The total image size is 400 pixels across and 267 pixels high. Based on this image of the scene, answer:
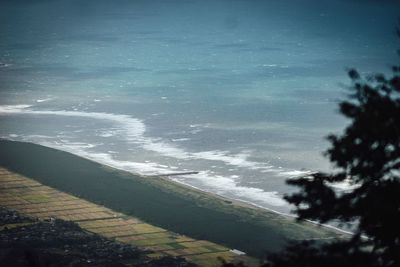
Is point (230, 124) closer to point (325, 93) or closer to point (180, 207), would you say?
point (325, 93)

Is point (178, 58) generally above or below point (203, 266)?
above

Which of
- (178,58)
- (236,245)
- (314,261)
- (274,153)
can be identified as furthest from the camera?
(178,58)

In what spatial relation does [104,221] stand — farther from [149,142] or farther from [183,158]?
[149,142]

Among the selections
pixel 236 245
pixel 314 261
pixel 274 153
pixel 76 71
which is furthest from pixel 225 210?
pixel 76 71

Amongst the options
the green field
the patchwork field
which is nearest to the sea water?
the green field

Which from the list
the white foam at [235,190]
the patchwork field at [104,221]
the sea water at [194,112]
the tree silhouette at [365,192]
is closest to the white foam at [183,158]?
the white foam at [235,190]
